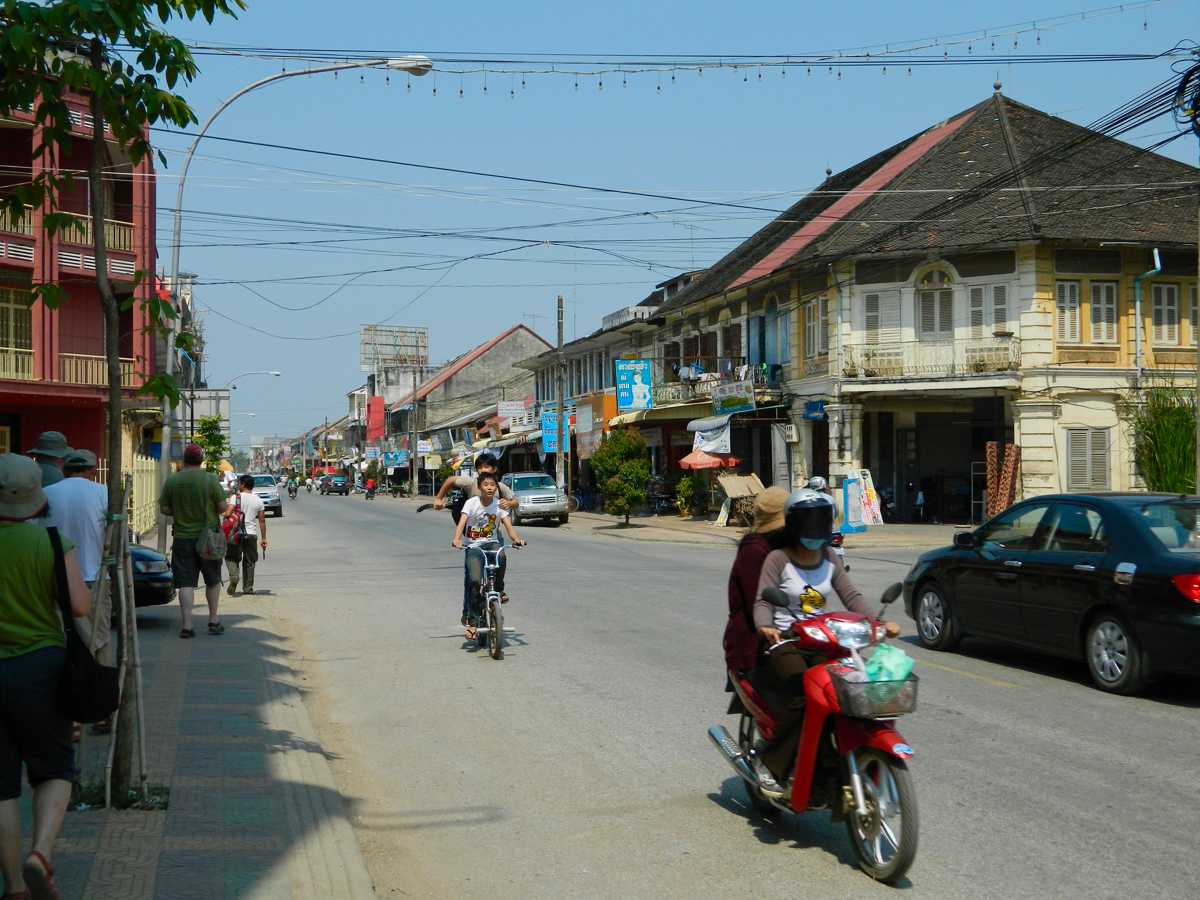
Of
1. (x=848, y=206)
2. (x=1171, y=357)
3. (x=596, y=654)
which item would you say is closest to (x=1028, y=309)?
(x=1171, y=357)

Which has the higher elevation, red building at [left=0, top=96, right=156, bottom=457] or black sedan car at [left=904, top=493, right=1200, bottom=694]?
red building at [left=0, top=96, right=156, bottom=457]

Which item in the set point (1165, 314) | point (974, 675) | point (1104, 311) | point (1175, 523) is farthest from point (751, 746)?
point (1165, 314)

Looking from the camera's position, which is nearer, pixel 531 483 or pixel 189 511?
pixel 189 511

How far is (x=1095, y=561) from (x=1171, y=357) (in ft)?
81.1

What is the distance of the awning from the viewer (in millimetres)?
39500

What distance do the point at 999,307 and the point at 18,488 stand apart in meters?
29.3

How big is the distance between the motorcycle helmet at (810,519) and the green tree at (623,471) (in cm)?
3023

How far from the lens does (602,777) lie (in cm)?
685

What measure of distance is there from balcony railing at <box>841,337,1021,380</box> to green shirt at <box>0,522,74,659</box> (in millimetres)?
28861

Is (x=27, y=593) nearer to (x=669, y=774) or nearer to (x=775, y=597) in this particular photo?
(x=775, y=597)

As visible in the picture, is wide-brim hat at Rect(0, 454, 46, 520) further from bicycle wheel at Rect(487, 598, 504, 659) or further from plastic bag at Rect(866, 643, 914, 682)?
bicycle wheel at Rect(487, 598, 504, 659)

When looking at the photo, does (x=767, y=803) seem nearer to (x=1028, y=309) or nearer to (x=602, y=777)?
(x=602, y=777)

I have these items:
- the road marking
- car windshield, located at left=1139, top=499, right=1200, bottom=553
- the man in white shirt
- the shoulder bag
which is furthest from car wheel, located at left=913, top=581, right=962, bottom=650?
the shoulder bag

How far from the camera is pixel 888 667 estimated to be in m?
4.88
